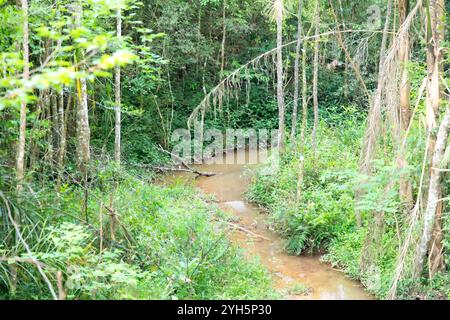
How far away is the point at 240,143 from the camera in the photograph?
16938 mm

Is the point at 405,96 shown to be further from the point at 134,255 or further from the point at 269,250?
the point at 134,255

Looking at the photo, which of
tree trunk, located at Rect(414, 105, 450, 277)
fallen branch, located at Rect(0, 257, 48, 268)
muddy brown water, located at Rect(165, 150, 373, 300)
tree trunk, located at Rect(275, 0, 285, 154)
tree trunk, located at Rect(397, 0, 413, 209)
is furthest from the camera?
tree trunk, located at Rect(275, 0, 285, 154)

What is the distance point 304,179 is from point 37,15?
255 inches

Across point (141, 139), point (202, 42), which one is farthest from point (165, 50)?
point (141, 139)

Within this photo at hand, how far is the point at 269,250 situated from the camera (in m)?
9.21

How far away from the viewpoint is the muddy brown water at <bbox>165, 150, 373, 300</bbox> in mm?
7684

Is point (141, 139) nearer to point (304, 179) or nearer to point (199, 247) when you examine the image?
point (304, 179)

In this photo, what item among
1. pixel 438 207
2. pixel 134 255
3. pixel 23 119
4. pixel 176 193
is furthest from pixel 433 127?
pixel 176 193

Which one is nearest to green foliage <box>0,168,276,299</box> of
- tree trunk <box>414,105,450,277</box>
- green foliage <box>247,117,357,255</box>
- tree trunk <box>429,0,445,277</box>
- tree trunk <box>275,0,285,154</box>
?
green foliage <box>247,117,357,255</box>

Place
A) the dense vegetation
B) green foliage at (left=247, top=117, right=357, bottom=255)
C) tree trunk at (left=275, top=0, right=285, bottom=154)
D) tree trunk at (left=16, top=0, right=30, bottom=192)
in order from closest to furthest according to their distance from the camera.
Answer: the dense vegetation < tree trunk at (left=16, top=0, right=30, bottom=192) < green foliage at (left=247, top=117, right=357, bottom=255) < tree trunk at (left=275, top=0, right=285, bottom=154)

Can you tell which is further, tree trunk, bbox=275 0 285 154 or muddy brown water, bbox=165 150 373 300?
tree trunk, bbox=275 0 285 154

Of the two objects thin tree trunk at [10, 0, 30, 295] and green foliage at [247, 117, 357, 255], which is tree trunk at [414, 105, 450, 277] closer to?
green foliage at [247, 117, 357, 255]

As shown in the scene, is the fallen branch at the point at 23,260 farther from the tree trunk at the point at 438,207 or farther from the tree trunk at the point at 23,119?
the tree trunk at the point at 438,207

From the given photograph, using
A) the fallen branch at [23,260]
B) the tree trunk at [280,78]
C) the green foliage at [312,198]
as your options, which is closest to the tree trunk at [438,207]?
the green foliage at [312,198]
